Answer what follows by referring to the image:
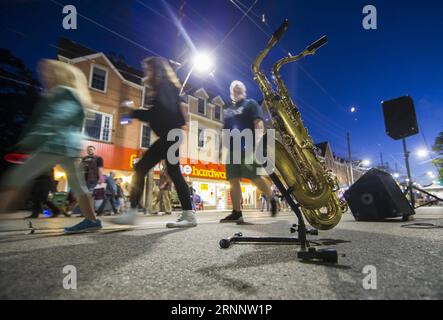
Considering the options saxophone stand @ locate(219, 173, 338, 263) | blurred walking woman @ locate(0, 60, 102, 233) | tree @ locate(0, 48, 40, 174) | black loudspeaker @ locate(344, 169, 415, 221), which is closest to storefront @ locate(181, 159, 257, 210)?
tree @ locate(0, 48, 40, 174)

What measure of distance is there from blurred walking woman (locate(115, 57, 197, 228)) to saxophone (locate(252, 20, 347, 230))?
1.35 meters

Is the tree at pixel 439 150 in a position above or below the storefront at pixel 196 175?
above

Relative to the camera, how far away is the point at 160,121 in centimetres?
284

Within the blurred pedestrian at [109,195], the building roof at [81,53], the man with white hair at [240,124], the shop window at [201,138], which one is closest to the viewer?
the man with white hair at [240,124]

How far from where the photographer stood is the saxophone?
1.75 m

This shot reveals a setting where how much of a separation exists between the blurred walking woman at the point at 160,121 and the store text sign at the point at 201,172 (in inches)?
474

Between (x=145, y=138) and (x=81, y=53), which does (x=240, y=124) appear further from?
(x=81, y=53)

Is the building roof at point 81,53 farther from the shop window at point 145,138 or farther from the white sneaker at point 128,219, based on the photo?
the white sneaker at point 128,219

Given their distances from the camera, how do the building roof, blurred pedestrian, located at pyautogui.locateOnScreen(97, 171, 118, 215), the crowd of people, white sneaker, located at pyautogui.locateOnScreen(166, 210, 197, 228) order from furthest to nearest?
the building roof
blurred pedestrian, located at pyautogui.locateOnScreen(97, 171, 118, 215)
white sneaker, located at pyautogui.locateOnScreen(166, 210, 197, 228)
the crowd of people

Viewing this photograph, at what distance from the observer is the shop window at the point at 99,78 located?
523 inches

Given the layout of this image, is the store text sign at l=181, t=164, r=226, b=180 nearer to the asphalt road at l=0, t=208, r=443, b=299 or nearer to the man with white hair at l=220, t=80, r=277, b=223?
the man with white hair at l=220, t=80, r=277, b=223

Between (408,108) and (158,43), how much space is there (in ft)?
33.2

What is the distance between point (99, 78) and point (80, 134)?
44.5 feet

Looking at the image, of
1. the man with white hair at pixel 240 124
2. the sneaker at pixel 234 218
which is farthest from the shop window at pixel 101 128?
the sneaker at pixel 234 218
